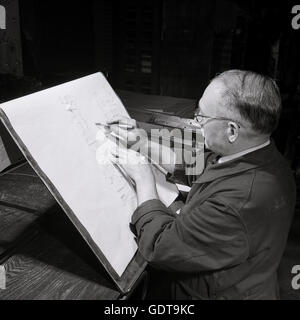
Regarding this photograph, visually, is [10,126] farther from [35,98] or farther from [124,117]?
[124,117]

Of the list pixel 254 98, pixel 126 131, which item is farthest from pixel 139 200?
pixel 254 98

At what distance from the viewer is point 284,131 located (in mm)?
4281

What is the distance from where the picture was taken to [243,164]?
132cm

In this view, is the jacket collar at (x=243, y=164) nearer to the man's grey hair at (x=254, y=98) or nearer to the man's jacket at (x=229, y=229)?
the man's jacket at (x=229, y=229)

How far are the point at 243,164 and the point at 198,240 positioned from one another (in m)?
0.33

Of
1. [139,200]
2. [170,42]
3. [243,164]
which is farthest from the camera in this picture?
[170,42]

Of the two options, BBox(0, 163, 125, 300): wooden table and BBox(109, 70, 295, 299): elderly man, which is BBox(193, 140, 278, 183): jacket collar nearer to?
BBox(109, 70, 295, 299): elderly man

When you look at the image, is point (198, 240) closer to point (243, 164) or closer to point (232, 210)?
point (232, 210)

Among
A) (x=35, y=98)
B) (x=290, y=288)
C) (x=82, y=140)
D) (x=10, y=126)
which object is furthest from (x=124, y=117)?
(x=290, y=288)

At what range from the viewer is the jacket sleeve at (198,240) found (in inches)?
47.6

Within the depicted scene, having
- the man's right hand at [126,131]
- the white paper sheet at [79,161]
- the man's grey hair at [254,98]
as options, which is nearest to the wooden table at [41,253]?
the white paper sheet at [79,161]

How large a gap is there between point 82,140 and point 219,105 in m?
0.57

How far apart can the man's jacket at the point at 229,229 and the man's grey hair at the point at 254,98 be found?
0.14 metres

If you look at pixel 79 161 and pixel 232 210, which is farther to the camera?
pixel 79 161
